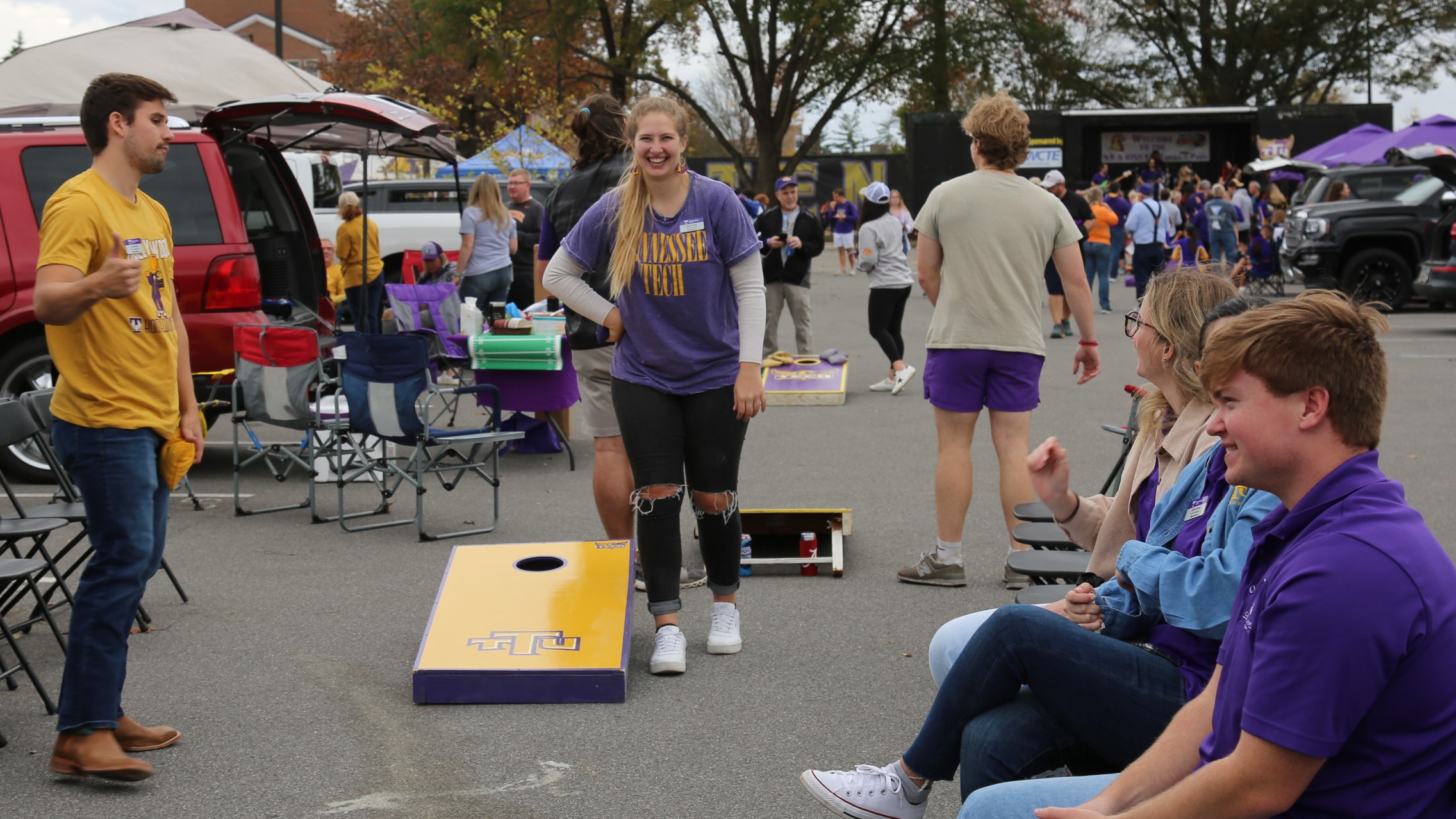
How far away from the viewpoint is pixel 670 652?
4.78 meters

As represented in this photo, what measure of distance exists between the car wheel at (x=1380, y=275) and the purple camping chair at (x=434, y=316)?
12508 millimetres

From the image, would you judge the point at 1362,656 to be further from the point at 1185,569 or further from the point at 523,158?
the point at 523,158

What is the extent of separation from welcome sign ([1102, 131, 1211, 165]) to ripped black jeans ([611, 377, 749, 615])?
33.3 metres

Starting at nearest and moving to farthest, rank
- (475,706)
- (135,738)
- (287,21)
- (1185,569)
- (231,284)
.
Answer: (1185,569)
(135,738)
(475,706)
(231,284)
(287,21)

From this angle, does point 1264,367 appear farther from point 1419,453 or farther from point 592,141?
point 1419,453

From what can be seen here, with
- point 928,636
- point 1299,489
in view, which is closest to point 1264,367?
point 1299,489

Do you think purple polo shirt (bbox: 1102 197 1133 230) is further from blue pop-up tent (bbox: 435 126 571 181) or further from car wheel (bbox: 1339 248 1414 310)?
blue pop-up tent (bbox: 435 126 571 181)

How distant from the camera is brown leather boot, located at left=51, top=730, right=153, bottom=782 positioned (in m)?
3.74

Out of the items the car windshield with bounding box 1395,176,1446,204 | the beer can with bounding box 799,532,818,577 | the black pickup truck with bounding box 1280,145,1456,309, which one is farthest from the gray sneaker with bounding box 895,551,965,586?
the car windshield with bounding box 1395,176,1446,204

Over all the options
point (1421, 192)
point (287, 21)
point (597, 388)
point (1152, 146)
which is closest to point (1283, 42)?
point (1152, 146)

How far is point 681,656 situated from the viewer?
4789mm

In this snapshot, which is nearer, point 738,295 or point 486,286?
point 738,295

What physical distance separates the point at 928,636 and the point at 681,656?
1039mm

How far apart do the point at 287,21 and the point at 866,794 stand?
9202cm
